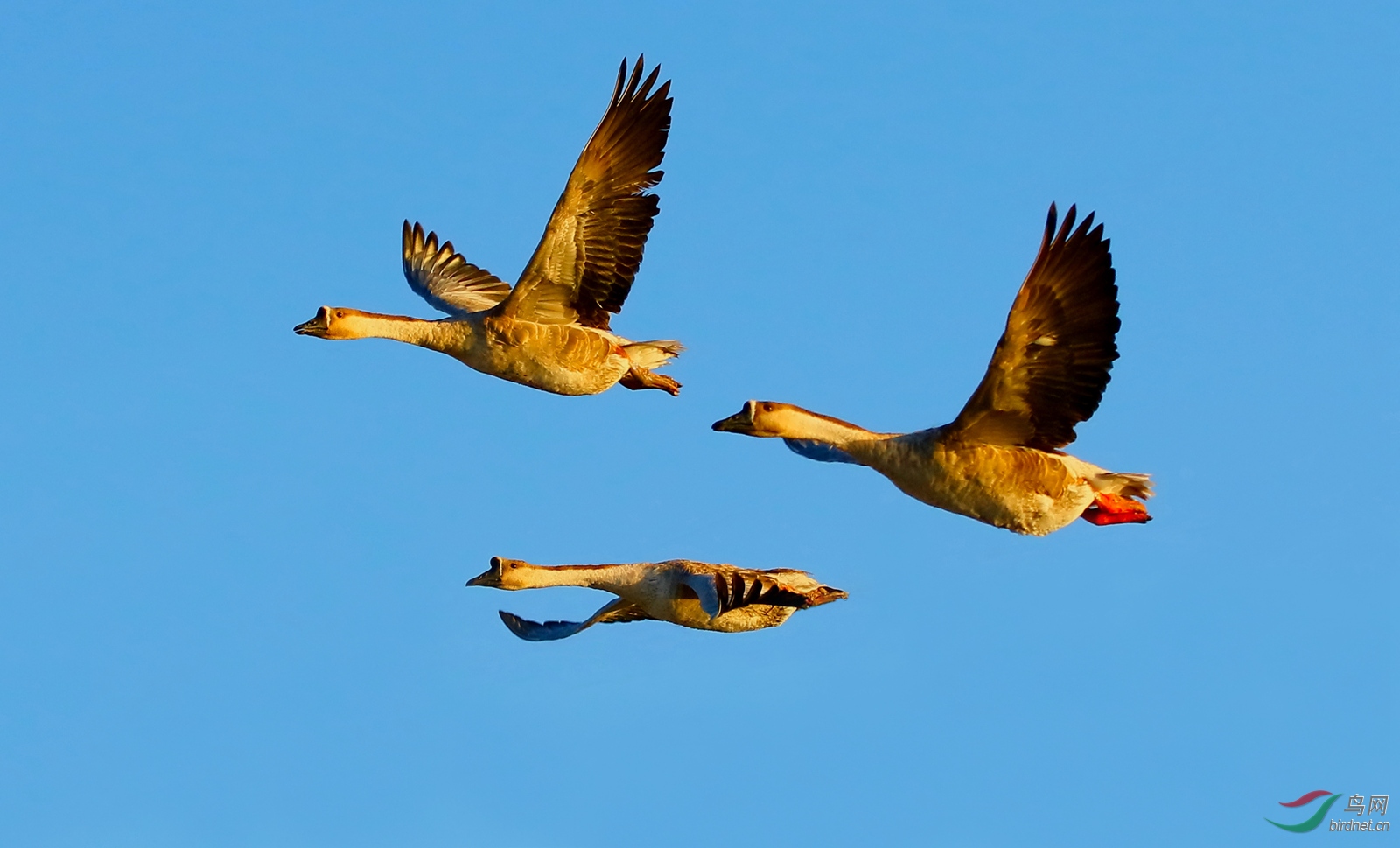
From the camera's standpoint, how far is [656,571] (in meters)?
15.4

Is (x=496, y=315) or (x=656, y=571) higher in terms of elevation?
(x=496, y=315)

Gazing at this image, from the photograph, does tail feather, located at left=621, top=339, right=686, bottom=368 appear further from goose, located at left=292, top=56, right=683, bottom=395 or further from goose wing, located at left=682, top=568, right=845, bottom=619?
goose wing, located at left=682, top=568, right=845, bottom=619

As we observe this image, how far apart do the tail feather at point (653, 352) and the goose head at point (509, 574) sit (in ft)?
6.86

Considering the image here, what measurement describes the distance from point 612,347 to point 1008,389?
428 cm

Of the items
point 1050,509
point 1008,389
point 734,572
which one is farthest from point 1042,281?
point 734,572

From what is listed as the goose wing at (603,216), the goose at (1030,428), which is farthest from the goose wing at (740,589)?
the goose wing at (603,216)

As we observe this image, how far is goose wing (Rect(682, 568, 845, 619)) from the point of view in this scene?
46.4 feet

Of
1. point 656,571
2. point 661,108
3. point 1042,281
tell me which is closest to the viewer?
point 1042,281

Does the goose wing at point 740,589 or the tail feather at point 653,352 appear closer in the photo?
the goose wing at point 740,589

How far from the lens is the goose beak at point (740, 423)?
14.0 metres

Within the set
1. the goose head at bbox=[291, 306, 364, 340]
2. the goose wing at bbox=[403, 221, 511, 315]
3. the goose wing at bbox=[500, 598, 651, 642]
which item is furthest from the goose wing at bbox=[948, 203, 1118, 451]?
the goose wing at bbox=[403, 221, 511, 315]

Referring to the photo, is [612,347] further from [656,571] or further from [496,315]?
[656,571]

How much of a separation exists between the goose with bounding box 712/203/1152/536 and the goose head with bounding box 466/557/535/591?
8.60 ft

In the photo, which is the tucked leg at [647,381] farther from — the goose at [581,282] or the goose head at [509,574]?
the goose head at [509,574]
